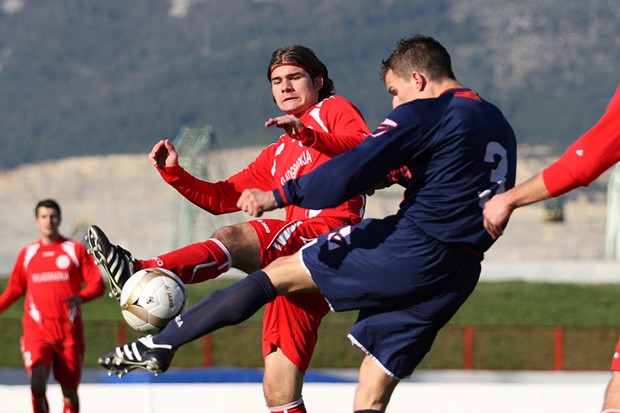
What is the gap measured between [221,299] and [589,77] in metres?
104

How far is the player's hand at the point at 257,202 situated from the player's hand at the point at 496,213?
1.02 m

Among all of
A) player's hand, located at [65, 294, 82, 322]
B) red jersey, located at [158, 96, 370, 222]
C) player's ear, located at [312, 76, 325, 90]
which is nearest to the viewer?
red jersey, located at [158, 96, 370, 222]

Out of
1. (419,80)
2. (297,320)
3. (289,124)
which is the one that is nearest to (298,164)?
(297,320)

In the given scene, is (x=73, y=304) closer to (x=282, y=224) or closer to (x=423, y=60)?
(x=282, y=224)

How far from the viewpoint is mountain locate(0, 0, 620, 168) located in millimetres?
104000

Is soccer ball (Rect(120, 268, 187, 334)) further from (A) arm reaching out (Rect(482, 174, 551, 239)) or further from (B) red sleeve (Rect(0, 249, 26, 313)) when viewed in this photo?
(B) red sleeve (Rect(0, 249, 26, 313))

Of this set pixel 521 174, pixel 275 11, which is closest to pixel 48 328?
pixel 521 174

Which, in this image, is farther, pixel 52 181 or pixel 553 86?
pixel 553 86

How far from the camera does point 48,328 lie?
39.8ft

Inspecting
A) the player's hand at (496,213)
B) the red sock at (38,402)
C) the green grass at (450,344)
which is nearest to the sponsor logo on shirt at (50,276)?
the red sock at (38,402)

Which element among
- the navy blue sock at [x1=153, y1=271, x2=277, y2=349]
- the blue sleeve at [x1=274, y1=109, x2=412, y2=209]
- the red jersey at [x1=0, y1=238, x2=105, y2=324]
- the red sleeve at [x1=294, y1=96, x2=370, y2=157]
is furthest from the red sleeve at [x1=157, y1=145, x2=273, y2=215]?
the red jersey at [x1=0, y1=238, x2=105, y2=324]

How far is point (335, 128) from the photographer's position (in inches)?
286

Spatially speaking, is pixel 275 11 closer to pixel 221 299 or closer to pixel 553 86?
pixel 553 86

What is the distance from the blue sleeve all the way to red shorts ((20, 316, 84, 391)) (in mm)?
6589
